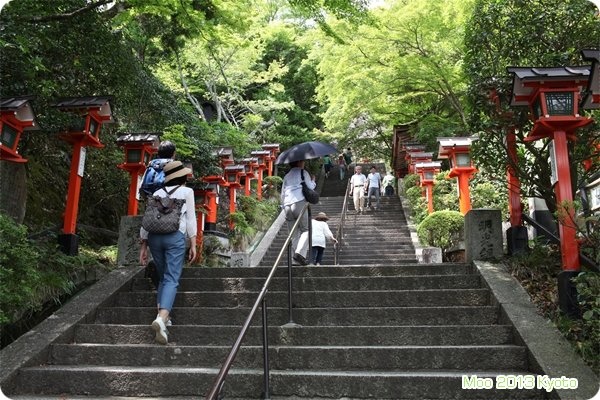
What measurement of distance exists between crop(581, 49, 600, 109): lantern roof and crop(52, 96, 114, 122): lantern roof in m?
6.10

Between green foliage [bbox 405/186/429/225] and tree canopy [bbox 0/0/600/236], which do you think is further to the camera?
green foliage [bbox 405/186/429/225]

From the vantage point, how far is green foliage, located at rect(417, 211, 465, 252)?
10547mm

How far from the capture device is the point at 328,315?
16.8ft

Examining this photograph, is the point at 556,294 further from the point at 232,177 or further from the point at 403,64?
the point at 232,177

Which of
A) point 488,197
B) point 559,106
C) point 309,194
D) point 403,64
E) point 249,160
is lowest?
point 309,194

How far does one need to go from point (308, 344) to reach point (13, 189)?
16.4 ft

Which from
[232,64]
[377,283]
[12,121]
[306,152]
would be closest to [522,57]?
[306,152]

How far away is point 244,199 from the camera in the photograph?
53.2 ft

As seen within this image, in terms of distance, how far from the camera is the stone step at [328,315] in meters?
4.98

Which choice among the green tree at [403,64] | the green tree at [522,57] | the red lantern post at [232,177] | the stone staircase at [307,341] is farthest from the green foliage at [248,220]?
the green tree at [522,57]

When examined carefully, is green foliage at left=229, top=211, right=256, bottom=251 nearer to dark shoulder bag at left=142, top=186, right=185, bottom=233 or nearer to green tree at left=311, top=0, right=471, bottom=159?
green tree at left=311, top=0, right=471, bottom=159

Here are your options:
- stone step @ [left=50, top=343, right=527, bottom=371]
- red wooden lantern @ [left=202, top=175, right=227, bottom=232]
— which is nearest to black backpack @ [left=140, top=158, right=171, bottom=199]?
stone step @ [left=50, top=343, right=527, bottom=371]

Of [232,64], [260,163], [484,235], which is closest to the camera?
[484,235]

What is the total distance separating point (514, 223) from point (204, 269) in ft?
13.5
